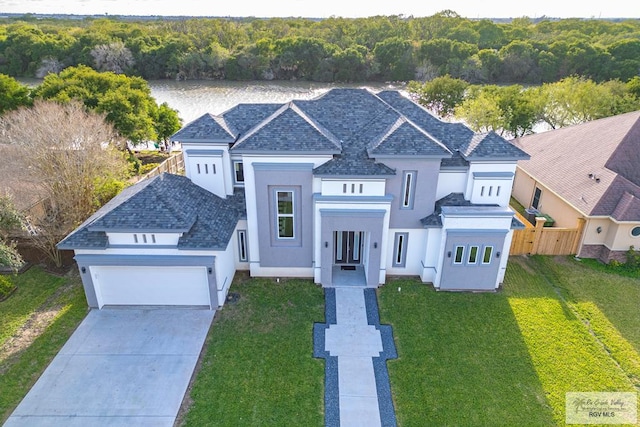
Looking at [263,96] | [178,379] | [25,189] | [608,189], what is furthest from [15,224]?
[263,96]

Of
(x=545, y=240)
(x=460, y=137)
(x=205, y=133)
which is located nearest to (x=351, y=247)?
(x=460, y=137)

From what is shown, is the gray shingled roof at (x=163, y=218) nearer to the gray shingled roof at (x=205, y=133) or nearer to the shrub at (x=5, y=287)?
the gray shingled roof at (x=205, y=133)

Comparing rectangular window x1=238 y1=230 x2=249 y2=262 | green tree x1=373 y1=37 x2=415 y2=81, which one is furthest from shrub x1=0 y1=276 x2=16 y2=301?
green tree x1=373 y1=37 x2=415 y2=81

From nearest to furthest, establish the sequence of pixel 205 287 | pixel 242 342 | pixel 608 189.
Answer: pixel 242 342, pixel 205 287, pixel 608 189

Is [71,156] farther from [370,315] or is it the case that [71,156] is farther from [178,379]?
[370,315]

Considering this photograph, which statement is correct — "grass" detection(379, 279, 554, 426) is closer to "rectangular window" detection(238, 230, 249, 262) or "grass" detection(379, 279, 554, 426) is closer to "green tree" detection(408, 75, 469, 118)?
"rectangular window" detection(238, 230, 249, 262)

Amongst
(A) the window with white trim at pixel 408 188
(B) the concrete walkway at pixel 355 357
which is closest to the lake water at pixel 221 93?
(A) the window with white trim at pixel 408 188
